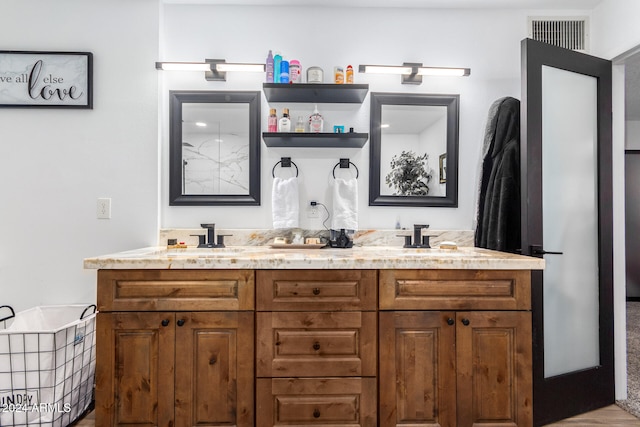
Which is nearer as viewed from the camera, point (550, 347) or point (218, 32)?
point (550, 347)

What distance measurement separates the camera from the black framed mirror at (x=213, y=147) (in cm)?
206

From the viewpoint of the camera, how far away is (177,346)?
4.58 feet

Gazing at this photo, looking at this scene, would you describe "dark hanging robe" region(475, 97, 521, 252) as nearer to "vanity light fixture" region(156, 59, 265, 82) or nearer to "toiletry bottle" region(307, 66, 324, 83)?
"toiletry bottle" region(307, 66, 324, 83)

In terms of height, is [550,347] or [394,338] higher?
[394,338]

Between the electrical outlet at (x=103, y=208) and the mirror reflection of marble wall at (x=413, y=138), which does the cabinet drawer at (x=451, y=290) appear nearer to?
the mirror reflection of marble wall at (x=413, y=138)

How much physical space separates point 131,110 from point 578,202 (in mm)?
2575

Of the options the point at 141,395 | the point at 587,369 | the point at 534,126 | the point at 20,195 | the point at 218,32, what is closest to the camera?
the point at 141,395

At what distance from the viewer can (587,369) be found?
1.81m

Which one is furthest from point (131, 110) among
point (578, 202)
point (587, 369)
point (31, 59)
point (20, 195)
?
point (587, 369)

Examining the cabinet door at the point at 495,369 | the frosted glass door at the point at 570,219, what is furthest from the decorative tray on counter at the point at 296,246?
the frosted glass door at the point at 570,219

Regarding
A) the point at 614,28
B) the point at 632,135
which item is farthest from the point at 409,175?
the point at 632,135

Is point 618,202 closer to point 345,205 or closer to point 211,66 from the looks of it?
point 345,205

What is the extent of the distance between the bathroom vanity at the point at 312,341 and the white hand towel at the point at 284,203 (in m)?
0.58

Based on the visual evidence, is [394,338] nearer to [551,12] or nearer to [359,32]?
[359,32]
